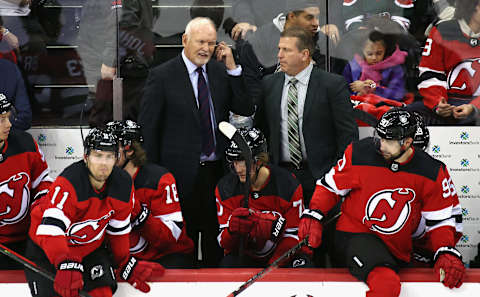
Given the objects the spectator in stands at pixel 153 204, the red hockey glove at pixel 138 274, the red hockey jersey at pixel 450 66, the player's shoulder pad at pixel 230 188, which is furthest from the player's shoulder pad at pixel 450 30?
the red hockey glove at pixel 138 274

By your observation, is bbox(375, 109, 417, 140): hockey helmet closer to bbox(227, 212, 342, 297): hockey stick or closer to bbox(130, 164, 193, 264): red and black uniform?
bbox(227, 212, 342, 297): hockey stick

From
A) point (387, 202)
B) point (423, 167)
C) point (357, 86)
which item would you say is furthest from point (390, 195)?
point (357, 86)

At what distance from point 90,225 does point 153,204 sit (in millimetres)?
446

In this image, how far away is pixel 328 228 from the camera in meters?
2.84

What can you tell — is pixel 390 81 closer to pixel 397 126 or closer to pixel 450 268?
pixel 397 126

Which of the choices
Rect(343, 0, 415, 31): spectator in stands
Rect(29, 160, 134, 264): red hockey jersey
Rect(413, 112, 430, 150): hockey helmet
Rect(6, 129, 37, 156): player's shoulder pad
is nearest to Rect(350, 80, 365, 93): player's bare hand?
Rect(343, 0, 415, 31): spectator in stands

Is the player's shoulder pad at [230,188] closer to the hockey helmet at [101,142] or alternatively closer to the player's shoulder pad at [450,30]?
the hockey helmet at [101,142]

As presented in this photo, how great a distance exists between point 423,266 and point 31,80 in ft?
7.00

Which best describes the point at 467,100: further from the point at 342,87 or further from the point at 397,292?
the point at 397,292

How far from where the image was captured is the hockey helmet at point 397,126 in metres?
2.46

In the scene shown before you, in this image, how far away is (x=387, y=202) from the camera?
2.52m

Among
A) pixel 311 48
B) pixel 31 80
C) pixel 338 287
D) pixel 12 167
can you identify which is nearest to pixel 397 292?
pixel 338 287

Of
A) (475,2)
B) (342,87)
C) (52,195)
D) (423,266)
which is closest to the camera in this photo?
(52,195)

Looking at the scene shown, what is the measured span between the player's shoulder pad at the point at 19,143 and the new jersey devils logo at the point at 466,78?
2061 millimetres
